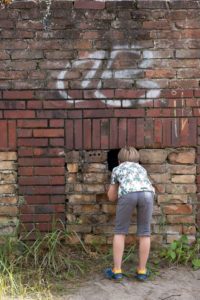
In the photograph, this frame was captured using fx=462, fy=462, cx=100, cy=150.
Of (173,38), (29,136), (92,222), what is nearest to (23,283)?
(92,222)

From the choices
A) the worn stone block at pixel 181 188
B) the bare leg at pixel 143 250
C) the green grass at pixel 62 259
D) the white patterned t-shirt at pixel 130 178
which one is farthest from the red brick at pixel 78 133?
the bare leg at pixel 143 250

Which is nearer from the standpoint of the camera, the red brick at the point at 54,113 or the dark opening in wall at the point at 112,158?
the red brick at the point at 54,113

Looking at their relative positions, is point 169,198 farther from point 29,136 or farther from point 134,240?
point 29,136

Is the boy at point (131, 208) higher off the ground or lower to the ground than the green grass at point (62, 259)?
higher

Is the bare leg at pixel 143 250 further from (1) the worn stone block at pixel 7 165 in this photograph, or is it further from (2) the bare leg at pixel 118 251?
(1) the worn stone block at pixel 7 165

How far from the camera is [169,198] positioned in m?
4.44

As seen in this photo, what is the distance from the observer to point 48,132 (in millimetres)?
4336

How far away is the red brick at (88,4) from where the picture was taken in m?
4.21

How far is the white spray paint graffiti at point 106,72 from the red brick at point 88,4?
39cm

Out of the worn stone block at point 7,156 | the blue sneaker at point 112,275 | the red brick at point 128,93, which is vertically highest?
the red brick at point 128,93

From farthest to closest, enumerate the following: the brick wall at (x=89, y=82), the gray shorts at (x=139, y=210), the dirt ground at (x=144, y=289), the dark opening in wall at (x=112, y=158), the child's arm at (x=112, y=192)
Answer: the dark opening in wall at (x=112, y=158), the brick wall at (x=89, y=82), the child's arm at (x=112, y=192), the gray shorts at (x=139, y=210), the dirt ground at (x=144, y=289)

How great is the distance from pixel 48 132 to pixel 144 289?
5.42ft

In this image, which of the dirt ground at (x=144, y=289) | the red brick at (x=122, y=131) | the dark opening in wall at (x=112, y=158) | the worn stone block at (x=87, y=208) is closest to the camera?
the dirt ground at (x=144, y=289)

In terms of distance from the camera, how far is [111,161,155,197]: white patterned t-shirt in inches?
156
